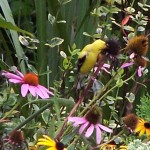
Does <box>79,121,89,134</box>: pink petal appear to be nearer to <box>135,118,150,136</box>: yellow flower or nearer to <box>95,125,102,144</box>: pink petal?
<box>95,125,102,144</box>: pink petal

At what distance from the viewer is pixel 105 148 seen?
1542 mm

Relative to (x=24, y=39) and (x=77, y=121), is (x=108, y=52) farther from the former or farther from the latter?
(x=24, y=39)

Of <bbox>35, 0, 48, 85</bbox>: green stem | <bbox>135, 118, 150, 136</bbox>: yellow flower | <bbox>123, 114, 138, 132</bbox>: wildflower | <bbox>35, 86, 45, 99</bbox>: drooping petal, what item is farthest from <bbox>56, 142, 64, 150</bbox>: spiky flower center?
<bbox>35, 0, 48, 85</bbox>: green stem

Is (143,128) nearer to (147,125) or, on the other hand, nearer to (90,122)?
(147,125)

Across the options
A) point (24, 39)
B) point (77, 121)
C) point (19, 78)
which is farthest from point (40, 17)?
point (77, 121)

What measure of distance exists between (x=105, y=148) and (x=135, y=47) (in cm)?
30

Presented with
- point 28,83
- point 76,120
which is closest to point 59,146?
point 76,120

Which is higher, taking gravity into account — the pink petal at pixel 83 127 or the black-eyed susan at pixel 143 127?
the pink petal at pixel 83 127

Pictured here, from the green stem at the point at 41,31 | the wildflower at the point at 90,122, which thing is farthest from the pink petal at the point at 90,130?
the green stem at the point at 41,31

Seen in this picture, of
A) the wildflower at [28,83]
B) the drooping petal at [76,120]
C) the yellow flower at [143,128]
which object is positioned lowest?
the yellow flower at [143,128]

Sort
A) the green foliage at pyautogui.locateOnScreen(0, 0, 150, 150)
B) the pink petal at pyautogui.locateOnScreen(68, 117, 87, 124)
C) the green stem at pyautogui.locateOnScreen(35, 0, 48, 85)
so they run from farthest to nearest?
1. the green stem at pyautogui.locateOnScreen(35, 0, 48, 85)
2. the green foliage at pyautogui.locateOnScreen(0, 0, 150, 150)
3. the pink petal at pyautogui.locateOnScreen(68, 117, 87, 124)

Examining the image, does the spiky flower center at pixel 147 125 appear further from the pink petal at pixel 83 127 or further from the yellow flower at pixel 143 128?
the pink petal at pixel 83 127

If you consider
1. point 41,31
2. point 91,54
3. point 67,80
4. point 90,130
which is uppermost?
point 91,54

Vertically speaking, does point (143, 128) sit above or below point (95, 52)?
below
